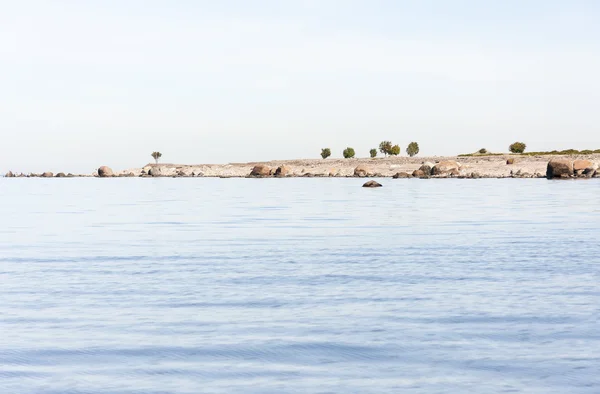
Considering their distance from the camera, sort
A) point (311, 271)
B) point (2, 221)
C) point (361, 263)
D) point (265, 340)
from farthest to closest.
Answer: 1. point (2, 221)
2. point (361, 263)
3. point (311, 271)
4. point (265, 340)

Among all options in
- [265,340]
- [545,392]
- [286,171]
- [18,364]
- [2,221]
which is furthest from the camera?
[286,171]

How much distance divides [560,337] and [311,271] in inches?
310

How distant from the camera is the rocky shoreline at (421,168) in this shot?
101 metres

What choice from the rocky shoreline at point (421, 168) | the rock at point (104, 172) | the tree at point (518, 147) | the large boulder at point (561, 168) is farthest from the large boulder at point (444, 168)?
the rock at point (104, 172)

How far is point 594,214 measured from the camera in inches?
1444

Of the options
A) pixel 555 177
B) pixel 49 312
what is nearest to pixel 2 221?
pixel 49 312

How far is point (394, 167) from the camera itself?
15225 cm

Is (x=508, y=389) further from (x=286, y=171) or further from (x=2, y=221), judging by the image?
(x=286, y=171)

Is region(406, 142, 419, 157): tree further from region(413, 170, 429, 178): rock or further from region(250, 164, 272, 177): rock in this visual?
region(413, 170, 429, 178): rock

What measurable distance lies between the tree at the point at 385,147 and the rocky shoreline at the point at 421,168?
1229cm

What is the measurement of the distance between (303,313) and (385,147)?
176195 mm

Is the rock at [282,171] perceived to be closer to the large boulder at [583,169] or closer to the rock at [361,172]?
the rock at [361,172]

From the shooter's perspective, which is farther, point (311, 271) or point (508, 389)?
point (311, 271)

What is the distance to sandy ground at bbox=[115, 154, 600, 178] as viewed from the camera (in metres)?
124
